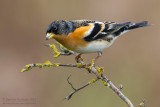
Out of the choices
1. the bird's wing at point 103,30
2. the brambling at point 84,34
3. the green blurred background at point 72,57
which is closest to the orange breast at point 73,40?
the brambling at point 84,34

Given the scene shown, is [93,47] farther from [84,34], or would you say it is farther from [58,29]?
[58,29]

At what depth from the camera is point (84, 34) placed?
378 cm

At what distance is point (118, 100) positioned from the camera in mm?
5230

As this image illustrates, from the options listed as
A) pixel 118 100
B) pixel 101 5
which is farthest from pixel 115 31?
pixel 101 5

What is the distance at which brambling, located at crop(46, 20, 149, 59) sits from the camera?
366 centimetres

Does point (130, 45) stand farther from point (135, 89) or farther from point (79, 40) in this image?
point (79, 40)

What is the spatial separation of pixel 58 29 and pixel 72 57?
230cm

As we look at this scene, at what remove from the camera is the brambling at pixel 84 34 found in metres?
3.66

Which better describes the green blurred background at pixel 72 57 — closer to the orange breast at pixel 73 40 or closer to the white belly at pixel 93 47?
the white belly at pixel 93 47

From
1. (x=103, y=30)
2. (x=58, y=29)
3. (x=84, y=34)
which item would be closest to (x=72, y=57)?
(x=103, y=30)

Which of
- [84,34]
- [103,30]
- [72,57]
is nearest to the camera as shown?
[84,34]

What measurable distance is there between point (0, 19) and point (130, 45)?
10.0 feet

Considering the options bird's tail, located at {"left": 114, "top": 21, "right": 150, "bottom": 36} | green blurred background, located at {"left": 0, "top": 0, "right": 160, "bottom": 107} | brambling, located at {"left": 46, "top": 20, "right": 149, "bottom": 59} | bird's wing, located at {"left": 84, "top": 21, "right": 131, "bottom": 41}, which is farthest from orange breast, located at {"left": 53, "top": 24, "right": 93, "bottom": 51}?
green blurred background, located at {"left": 0, "top": 0, "right": 160, "bottom": 107}

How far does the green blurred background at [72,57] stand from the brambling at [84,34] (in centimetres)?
160
